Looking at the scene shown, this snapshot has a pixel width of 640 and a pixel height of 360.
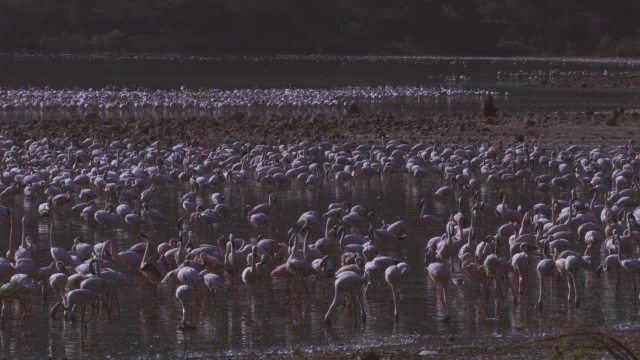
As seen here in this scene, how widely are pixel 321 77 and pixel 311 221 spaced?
53.5 meters

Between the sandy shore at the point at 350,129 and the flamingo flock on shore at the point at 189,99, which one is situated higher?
the flamingo flock on shore at the point at 189,99

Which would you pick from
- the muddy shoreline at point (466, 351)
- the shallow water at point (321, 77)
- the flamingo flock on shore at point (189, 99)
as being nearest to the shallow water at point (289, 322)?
the muddy shoreline at point (466, 351)

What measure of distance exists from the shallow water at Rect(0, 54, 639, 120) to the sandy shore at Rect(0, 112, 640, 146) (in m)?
6.97

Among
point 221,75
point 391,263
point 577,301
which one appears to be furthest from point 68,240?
point 221,75

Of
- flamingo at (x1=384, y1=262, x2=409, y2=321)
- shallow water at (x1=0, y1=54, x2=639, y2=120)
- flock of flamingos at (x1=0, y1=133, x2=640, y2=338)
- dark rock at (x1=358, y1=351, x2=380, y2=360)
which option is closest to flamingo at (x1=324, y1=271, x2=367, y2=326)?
flock of flamingos at (x1=0, y1=133, x2=640, y2=338)

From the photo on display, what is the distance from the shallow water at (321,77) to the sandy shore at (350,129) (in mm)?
6973

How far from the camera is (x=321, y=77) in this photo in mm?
70125

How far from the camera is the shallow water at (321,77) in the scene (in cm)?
4159

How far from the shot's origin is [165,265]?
13.9 metres

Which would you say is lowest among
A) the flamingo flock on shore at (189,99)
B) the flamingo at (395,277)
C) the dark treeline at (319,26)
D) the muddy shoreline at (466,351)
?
the muddy shoreline at (466,351)

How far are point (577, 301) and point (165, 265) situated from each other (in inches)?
187

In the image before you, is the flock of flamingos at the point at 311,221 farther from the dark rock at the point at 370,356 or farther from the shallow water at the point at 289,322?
the dark rock at the point at 370,356

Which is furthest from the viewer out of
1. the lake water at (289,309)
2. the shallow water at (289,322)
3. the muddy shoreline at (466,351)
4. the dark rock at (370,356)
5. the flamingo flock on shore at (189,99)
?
the flamingo flock on shore at (189,99)

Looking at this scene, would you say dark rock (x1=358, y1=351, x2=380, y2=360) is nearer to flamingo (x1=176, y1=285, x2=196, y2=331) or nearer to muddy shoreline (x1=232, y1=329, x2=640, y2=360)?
muddy shoreline (x1=232, y1=329, x2=640, y2=360)
